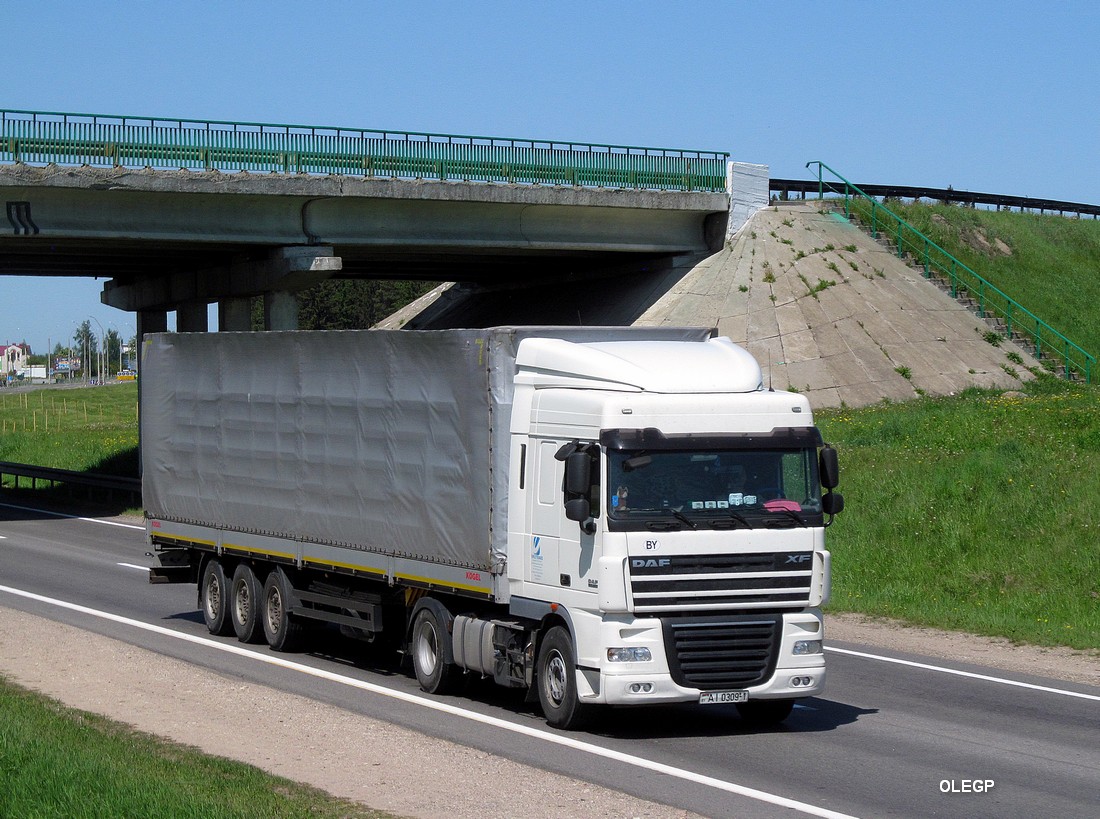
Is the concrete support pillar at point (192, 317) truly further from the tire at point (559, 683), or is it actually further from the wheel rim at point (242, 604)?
the tire at point (559, 683)

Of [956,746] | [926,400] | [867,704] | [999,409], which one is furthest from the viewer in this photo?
[926,400]

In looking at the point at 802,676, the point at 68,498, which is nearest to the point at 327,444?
the point at 802,676

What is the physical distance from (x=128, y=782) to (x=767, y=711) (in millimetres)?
5716

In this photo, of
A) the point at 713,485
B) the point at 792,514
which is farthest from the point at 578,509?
the point at 792,514

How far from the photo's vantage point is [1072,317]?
48.7 meters

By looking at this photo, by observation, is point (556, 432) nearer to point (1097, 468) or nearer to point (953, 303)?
point (1097, 468)

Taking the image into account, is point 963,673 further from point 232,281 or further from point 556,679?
point 232,281

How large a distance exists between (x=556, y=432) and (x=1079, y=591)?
33.1 ft

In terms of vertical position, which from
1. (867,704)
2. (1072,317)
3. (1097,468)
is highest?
(1072,317)

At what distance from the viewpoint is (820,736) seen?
38.2ft

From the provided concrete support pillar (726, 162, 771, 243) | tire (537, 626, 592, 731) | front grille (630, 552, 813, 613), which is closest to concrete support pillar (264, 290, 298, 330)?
concrete support pillar (726, 162, 771, 243)

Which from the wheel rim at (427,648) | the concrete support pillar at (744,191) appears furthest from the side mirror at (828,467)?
the concrete support pillar at (744,191)

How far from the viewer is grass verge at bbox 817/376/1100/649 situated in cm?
1875

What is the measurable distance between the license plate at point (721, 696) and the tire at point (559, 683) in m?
0.95
